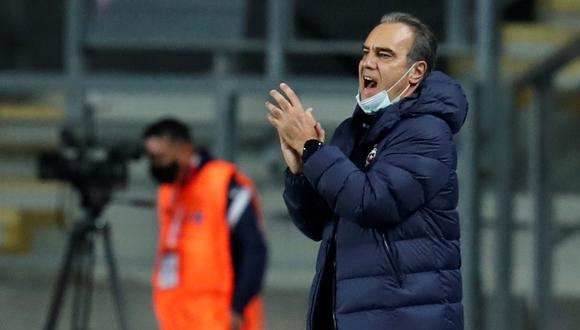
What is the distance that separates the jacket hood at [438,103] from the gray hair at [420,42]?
5 cm

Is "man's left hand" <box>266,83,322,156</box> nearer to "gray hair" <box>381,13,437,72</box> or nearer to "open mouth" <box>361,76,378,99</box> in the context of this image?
"open mouth" <box>361,76,378,99</box>

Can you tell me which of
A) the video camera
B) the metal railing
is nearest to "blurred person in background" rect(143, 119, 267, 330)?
the video camera

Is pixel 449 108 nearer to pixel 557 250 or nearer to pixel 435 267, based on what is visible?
pixel 435 267

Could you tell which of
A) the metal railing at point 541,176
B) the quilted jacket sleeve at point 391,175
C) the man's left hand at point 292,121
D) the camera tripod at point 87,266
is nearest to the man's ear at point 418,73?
the quilted jacket sleeve at point 391,175

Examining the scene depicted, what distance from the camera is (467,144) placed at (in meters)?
8.00

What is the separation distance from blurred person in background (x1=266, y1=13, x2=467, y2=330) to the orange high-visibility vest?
2.58 metres

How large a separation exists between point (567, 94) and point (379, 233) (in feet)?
14.6

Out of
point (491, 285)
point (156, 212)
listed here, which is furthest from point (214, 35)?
point (491, 285)

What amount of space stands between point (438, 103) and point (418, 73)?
91 mm

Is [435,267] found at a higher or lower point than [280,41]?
lower

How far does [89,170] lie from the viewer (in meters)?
6.68

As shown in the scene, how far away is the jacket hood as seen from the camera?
11.1 ft

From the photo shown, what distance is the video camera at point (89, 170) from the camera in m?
6.63

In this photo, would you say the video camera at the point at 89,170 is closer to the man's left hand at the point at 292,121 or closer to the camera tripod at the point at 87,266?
the camera tripod at the point at 87,266
